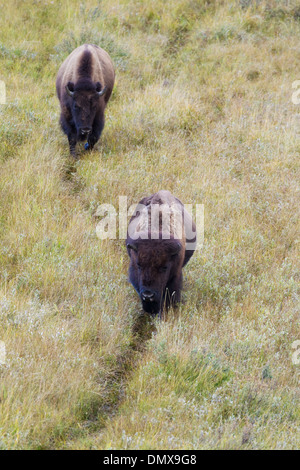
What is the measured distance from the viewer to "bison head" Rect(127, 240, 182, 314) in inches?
200

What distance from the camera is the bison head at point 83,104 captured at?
336 inches

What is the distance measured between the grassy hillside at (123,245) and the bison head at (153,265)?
38 centimetres

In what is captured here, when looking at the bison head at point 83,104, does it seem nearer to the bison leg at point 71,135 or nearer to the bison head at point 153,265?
the bison leg at point 71,135

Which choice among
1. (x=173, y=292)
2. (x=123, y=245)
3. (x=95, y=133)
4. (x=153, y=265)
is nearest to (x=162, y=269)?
(x=153, y=265)

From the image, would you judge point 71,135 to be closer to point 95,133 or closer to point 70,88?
point 95,133

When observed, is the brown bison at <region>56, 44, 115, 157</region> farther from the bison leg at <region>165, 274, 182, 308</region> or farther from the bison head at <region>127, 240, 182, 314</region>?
the bison head at <region>127, 240, 182, 314</region>

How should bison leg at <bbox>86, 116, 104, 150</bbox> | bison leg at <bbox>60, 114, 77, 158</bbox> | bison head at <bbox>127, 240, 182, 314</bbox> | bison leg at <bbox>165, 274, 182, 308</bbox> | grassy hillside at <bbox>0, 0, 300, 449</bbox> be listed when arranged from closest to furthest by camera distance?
grassy hillside at <bbox>0, 0, 300, 449</bbox>
bison head at <bbox>127, 240, 182, 314</bbox>
bison leg at <bbox>165, 274, 182, 308</bbox>
bison leg at <bbox>60, 114, 77, 158</bbox>
bison leg at <bbox>86, 116, 104, 150</bbox>

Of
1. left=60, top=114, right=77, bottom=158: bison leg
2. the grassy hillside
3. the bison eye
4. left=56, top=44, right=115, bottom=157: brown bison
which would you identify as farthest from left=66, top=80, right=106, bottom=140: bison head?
the bison eye

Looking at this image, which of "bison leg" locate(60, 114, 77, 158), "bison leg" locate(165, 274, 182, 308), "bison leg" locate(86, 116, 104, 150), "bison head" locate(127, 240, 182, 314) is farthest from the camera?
"bison leg" locate(86, 116, 104, 150)

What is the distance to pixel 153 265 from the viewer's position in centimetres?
511

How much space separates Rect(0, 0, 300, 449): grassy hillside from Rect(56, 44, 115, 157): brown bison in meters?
0.27

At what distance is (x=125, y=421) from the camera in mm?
4043

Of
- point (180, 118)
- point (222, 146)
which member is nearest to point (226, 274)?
point (222, 146)

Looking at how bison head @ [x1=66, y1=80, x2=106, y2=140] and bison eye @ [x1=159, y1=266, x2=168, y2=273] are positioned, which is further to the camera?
bison head @ [x1=66, y1=80, x2=106, y2=140]
